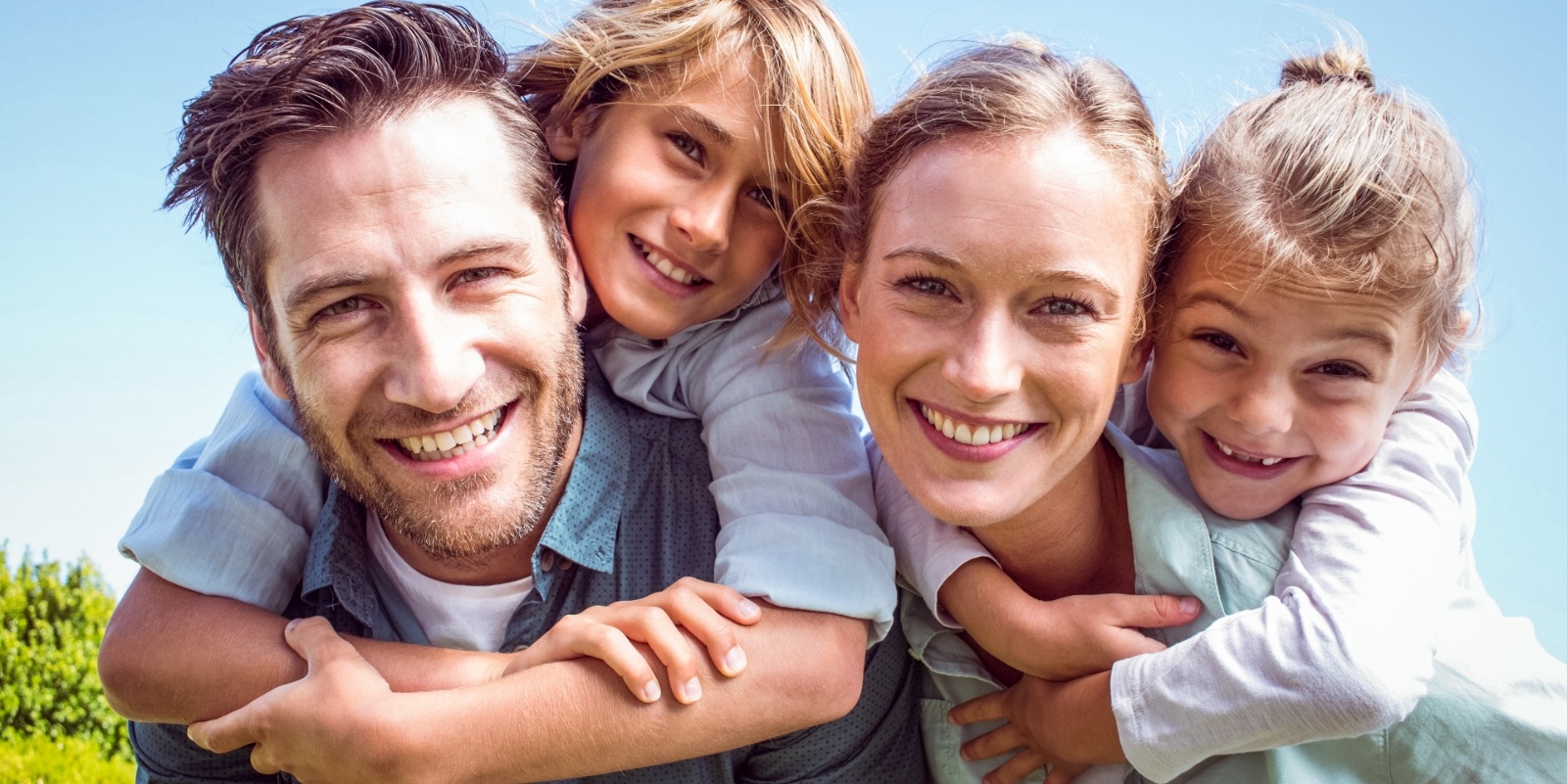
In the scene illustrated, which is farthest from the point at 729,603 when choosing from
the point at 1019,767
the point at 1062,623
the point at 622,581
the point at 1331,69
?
the point at 1331,69

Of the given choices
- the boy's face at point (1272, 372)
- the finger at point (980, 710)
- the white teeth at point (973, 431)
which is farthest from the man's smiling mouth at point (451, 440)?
the boy's face at point (1272, 372)

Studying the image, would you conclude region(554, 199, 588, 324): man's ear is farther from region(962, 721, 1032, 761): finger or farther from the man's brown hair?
region(962, 721, 1032, 761): finger

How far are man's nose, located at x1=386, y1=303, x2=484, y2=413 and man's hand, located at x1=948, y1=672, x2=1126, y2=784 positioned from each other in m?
1.40

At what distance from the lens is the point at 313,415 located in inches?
110

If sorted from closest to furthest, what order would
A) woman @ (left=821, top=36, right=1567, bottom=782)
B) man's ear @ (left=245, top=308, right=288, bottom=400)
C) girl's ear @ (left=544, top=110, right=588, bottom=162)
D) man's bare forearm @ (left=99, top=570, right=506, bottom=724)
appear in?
woman @ (left=821, top=36, right=1567, bottom=782) < man's bare forearm @ (left=99, top=570, right=506, bottom=724) < man's ear @ (left=245, top=308, right=288, bottom=400) < girl's ear @ (left=544, top=110, right=588, bottom=162)

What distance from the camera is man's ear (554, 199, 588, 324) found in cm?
297

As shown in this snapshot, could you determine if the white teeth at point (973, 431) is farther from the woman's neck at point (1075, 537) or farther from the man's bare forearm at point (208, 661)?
the man's bare forearm at point (208, 661)

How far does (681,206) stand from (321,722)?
1.40 meters

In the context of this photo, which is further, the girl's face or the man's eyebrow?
the girl's face

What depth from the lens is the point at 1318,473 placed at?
2.56 metres

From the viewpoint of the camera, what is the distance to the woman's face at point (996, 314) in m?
2.34

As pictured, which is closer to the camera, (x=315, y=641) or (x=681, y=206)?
(x=315, y=641)

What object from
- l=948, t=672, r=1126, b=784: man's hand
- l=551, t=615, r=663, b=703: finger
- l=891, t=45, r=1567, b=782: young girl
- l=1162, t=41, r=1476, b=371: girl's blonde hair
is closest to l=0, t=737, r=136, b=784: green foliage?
l=551, t=615, r=663, b=703: finger

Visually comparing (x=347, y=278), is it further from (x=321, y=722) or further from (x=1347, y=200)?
(x=1347, y=200)
